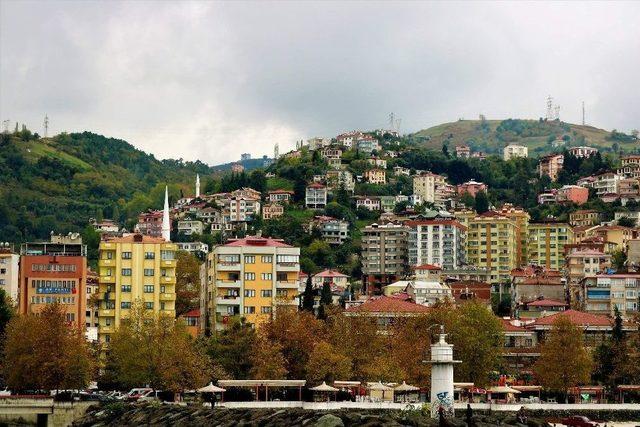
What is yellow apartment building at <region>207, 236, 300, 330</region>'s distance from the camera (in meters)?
99.7

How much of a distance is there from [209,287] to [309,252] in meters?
60.5

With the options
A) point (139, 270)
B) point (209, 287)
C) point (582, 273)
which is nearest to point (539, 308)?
point (582, 273)

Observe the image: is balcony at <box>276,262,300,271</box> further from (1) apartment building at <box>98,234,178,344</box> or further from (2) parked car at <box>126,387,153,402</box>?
(2) parked car at <box>126,387,153,402</box>

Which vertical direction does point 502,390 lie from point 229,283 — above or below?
below

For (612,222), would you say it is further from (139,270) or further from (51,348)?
(51,348)

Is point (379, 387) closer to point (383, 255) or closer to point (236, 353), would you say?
point (236, 353)

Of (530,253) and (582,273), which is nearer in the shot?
(582,273)

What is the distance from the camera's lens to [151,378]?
259 ft

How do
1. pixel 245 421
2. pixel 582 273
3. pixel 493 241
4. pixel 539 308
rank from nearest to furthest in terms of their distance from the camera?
1. pixel 245 421
2. pixel 539 308
3. pixel 582 273
4. pixel 493 241

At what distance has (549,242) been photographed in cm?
16462

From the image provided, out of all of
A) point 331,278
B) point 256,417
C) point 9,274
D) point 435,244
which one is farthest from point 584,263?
point 256,417

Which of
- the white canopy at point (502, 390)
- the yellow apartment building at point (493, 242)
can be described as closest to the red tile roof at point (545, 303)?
the yellow apartment building at point (493, 242)

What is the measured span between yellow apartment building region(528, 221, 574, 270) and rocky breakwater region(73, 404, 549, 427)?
99.0 metres

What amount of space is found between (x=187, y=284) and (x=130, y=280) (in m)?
24.5
